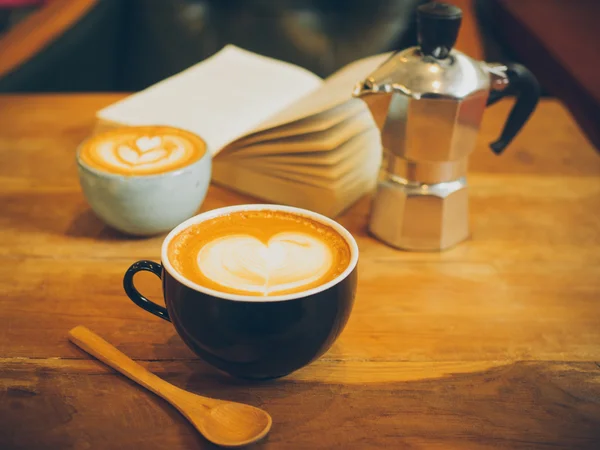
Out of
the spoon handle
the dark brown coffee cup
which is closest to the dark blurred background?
the spoon handle

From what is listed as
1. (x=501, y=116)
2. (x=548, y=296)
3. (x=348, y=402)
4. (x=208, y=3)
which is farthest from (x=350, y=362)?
(x=208, y=3)

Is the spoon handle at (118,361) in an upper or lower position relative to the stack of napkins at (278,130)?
lower

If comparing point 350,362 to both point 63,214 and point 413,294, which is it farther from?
point 63,214

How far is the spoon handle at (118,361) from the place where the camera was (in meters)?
0.49

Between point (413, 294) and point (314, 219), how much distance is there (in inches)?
6.1

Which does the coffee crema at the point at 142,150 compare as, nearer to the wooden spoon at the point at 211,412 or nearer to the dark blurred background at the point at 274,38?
the wooden spoon at the point at 211,412

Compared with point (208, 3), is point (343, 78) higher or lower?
higher

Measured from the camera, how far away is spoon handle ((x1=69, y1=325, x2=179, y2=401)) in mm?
494

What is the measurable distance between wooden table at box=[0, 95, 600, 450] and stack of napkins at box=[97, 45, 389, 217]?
4 cm

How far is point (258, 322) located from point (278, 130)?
0.36 m

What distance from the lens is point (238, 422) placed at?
461 millimetres

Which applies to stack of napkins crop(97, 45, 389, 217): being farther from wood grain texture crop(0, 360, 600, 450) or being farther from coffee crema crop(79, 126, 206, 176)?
wood grain texture crop(0, 360, 600, 450)

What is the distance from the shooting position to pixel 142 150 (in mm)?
699

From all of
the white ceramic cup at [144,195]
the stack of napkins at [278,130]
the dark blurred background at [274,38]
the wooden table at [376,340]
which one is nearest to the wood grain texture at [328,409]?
the wooden table at [376,340]
